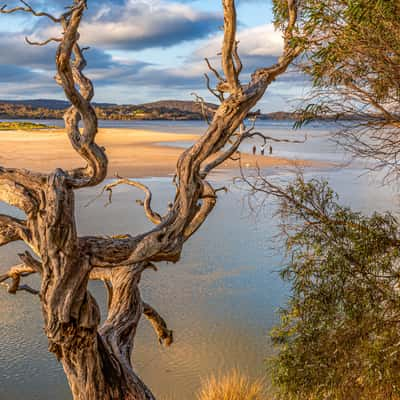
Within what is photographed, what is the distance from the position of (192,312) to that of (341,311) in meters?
4.43

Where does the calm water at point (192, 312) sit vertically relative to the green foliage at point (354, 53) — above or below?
below

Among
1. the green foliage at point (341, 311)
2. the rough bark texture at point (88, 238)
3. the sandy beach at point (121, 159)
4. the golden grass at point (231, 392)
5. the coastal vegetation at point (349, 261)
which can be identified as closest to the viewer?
the rough bark texture at point (88, 238)

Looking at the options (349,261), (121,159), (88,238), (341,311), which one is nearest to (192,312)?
(341,311)

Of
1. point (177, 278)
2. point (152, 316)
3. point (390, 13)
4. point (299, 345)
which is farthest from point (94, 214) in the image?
point (390, 13)

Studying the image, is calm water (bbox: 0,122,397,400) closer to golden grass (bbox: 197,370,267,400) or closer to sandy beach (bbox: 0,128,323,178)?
golden grass (bbox: 197,370,267,400)

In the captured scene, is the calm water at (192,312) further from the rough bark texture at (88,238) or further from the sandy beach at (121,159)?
the sandy beach at (121,159)

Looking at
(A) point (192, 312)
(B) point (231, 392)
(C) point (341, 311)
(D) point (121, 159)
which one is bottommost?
(A) point (192, 312)

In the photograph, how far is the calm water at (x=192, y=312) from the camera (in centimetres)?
703

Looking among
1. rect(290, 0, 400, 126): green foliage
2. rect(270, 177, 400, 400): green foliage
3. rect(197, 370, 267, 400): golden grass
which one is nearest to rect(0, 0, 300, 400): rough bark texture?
rect(290, 0, 400, 126): green foliage

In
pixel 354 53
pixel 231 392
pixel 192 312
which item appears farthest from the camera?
pixel 192 312

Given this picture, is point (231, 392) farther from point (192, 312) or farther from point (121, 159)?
point (121, 159)

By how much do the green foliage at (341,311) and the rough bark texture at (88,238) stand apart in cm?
112

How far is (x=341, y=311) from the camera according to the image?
4699mm

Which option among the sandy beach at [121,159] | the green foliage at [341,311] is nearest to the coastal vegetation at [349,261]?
the green foliage at [341,311]
